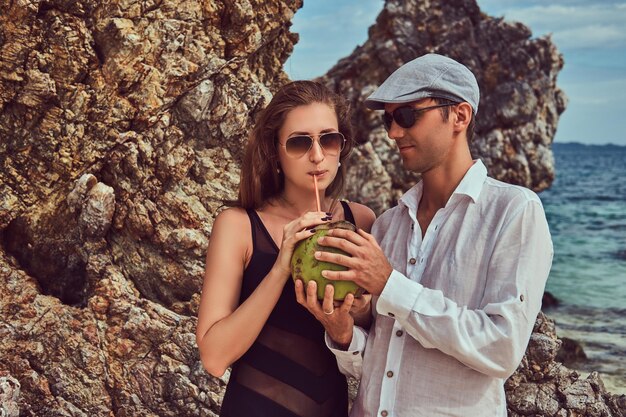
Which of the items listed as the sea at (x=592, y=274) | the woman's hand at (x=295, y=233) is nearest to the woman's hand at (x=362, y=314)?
the woman's hand at (x=295, y=233)

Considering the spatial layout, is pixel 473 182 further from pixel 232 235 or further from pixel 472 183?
pixel 232 235

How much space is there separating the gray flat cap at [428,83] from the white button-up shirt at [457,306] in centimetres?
36

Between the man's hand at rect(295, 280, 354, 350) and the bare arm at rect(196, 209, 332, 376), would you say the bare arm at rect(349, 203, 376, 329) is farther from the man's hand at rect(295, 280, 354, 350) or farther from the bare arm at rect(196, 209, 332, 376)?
the bare arm at rect(196, 209, 332, 376)

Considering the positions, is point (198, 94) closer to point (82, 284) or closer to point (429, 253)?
point (82, 284)

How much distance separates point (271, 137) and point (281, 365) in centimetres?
119

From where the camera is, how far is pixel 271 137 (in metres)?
3.53

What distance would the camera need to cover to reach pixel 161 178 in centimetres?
644

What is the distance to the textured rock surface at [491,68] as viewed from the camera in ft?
58.2

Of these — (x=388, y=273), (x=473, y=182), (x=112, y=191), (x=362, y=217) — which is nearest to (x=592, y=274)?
(x=112, y=191)

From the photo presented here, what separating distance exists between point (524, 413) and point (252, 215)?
3.49 m

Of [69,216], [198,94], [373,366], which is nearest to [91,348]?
[69,216]

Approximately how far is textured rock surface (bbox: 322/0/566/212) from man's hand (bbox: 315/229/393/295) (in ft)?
47.1

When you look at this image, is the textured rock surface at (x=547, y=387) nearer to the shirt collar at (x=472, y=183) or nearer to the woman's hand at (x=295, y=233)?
the shirt collar at (x=472, y=183)

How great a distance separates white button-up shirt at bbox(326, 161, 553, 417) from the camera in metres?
2.53
